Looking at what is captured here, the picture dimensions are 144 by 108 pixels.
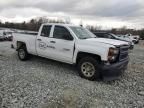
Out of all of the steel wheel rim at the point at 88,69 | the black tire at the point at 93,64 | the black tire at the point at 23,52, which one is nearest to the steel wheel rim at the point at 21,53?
the black tire at the point at 23,52

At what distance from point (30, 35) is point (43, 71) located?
205 cm

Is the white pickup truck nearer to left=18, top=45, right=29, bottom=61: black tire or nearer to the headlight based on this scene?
the headlight

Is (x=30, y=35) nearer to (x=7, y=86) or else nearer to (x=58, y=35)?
(x=58, y=35)

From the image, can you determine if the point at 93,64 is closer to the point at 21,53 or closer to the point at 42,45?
the point at 42,45

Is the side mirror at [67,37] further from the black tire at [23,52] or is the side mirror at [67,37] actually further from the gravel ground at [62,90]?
the black tire at [23,52]

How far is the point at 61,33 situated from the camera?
259 inches

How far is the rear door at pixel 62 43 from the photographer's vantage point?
614 centimetres

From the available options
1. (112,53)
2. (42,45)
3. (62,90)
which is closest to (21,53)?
(42,45)

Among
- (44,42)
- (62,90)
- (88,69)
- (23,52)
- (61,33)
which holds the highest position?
(61,33)

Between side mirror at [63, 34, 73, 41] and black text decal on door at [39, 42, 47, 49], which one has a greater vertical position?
side mirror at [63, 34, 73, 41]

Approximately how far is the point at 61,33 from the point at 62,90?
2588 mm

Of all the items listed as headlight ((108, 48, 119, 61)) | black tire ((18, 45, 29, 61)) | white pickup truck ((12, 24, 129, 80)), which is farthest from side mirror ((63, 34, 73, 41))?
black tire ((18, 45, 29, 61))

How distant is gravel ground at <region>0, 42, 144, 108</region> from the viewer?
398cm

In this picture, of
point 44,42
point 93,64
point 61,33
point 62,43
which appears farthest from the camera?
point 44,42
